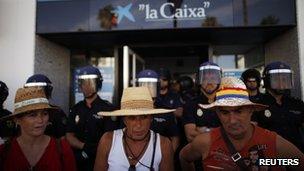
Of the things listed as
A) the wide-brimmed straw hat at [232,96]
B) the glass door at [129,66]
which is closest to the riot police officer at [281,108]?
the wide-brimmed straw hat at [232,96]

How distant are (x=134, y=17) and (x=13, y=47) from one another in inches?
91.7

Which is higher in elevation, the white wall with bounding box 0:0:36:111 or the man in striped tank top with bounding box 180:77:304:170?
the white wall with bounding box 0:0:36:111

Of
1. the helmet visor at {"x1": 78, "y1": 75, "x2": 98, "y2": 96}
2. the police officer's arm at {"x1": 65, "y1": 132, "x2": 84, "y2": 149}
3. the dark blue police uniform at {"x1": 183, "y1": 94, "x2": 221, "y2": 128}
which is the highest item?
the helmet visor at {"x1": 78, "y1": 75, "x2": 98, "y2": 96}

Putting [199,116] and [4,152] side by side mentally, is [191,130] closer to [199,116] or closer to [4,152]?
[199,116]

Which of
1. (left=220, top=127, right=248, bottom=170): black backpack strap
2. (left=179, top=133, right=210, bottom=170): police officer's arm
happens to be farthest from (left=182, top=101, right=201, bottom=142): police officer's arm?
(left=220, top=127, right=248, bottom=170): black backpack strap

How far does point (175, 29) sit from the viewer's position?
253 inches

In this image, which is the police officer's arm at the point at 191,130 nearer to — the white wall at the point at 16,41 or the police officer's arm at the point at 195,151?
the police officer's arm at the point at 195,151

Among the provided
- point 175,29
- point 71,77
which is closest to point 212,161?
point 175,29

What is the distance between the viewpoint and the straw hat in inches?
119

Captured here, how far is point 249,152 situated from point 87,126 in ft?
9.24

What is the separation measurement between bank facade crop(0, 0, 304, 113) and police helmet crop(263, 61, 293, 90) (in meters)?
1.28

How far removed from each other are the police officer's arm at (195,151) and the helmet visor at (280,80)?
7.68ft

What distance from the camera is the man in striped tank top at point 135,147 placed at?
3.02 meters

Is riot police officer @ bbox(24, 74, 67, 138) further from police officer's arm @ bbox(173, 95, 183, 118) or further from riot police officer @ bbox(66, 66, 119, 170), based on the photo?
police officer's arm @ bbox(173, 95, 183, 118)
